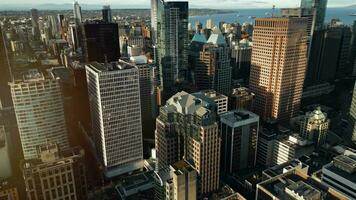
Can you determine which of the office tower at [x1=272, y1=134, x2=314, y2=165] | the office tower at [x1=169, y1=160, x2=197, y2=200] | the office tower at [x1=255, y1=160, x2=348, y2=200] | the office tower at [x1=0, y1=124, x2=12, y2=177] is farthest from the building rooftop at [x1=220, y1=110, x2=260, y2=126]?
the office tower at [x1=0, y1=124, x2=12, y2=177]

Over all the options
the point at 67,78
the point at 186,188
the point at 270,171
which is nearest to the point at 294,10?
the point at 270,171

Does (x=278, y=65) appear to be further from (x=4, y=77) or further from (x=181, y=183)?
(x=4, y=77)

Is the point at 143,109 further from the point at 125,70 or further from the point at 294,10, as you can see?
the point at 294,10

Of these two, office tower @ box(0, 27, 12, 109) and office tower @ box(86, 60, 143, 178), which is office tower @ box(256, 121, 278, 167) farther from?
office tower @ box(0, 27, 12, 109)

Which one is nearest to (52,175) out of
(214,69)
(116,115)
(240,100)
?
(116,115)

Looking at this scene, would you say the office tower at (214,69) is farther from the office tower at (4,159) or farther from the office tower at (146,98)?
the office tower at (4,159)

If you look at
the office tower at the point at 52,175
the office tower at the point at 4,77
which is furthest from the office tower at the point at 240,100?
the office tower at the point at 4,77
